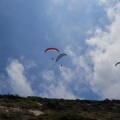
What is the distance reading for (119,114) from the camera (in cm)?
3875

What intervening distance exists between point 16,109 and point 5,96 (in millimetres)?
7244

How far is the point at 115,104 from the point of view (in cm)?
4512

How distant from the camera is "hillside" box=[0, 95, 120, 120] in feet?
112

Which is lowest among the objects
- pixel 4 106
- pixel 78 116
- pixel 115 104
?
pixel 78 116

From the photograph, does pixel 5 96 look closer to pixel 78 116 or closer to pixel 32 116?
pixel 32 116

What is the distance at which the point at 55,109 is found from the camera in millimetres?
39062

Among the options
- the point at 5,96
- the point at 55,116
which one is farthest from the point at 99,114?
the point at 5,96

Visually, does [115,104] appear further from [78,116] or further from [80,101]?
[78,116]

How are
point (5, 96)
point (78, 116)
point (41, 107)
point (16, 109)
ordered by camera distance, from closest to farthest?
1. point (78, 116)
2. point (16, 109)
3. point (41, 107)
4. point (5, 96)

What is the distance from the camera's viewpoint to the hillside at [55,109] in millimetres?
34219

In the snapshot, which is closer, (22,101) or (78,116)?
(78,116)

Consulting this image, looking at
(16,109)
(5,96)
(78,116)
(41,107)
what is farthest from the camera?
(5,96)

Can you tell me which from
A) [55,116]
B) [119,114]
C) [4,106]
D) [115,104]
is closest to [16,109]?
[4,106]

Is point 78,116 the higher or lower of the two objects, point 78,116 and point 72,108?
the lower
